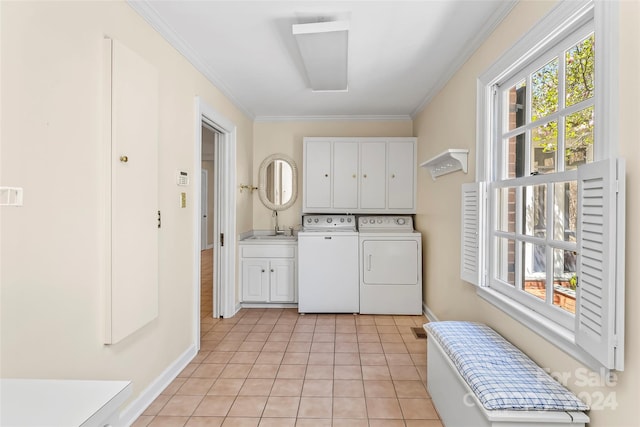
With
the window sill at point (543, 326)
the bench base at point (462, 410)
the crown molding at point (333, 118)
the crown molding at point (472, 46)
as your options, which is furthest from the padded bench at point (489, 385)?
the crown molding at point (333, 118)

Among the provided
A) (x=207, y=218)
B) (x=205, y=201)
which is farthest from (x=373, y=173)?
(x=207, y=218)

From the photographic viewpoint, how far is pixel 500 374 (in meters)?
1.47

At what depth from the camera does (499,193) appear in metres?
2.15

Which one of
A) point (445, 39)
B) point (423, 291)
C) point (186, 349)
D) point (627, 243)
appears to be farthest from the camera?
point (423, 291)

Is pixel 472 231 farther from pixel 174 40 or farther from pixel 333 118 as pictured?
pixel 333 118

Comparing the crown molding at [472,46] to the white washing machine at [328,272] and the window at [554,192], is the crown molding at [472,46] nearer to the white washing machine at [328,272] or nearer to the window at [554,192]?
the window at [554,192]

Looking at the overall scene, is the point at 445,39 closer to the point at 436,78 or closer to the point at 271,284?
the point at 436,78

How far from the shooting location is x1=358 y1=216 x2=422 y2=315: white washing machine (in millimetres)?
3734

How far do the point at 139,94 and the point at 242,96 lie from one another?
6.04 feet

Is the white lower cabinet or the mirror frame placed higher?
the mirror frame

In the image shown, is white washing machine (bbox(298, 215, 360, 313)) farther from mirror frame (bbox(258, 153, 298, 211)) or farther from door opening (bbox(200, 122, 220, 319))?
door opening (bbox(200, 122, 220, 319))

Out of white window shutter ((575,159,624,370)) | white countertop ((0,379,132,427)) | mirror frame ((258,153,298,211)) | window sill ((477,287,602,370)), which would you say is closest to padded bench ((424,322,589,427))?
window sill ((477,287,602,370))

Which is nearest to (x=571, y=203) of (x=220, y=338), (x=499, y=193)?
(x=499, y=193)

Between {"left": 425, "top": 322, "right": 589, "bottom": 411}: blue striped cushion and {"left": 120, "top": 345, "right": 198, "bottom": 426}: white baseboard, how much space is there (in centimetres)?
176
